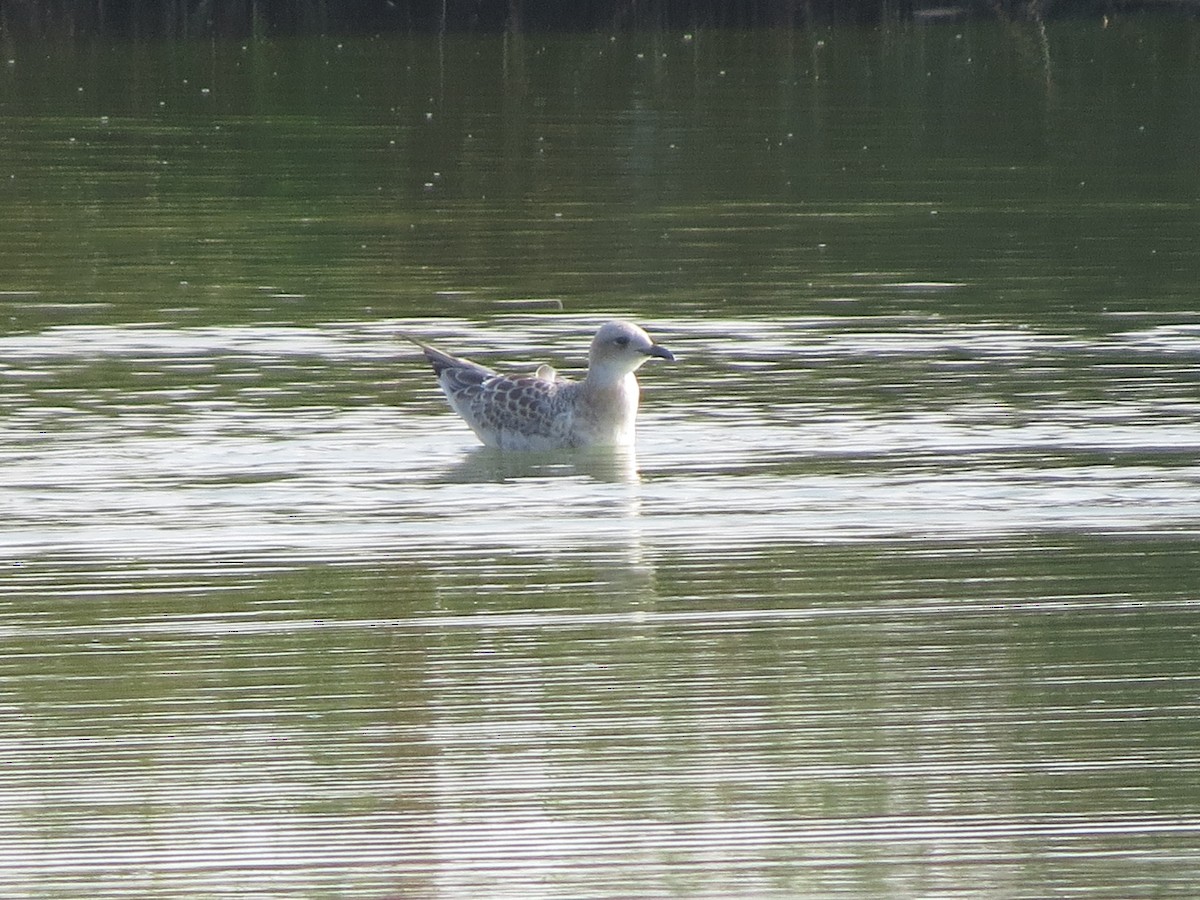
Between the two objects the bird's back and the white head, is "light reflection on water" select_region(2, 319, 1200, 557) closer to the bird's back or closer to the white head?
the bird's back

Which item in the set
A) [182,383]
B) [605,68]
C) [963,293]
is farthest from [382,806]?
[605,68]

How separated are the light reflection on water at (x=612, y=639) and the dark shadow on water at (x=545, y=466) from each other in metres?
0.04

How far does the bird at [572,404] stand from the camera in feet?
32.9

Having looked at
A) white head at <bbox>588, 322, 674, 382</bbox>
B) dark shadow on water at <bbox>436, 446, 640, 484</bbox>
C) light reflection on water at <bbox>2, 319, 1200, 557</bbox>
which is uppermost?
white head at <bbox>588, 322, 674, 382</bbox>

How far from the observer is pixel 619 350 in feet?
33.5

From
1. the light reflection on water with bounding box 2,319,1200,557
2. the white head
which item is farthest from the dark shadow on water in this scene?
the white head

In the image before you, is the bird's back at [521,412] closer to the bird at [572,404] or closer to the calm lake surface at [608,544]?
the bird at [572,404]

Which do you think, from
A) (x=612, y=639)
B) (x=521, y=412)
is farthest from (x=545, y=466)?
(x=612, y=639)

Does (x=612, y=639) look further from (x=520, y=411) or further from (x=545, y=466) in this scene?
(x=520, y=411)

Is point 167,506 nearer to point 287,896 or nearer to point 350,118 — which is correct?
point 287,896

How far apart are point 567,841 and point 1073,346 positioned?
7540mm

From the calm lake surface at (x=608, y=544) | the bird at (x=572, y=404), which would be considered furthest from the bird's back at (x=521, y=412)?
the calm lake surface at (x=608, y=544)

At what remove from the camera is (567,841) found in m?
5.03

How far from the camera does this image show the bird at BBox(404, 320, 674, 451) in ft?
32.9
